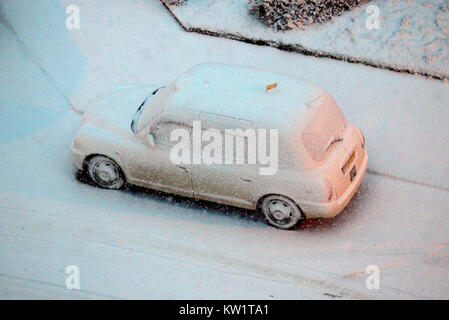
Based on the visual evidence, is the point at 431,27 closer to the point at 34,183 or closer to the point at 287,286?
the point at 287,286

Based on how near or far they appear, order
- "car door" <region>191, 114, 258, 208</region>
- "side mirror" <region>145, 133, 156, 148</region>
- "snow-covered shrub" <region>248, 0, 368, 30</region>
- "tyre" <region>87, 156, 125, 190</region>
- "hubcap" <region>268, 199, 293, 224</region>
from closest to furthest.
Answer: "car door" <region>191, 114, 258, 208</region>, "hubcap" <region>268, 199, 293, 224</region>, "side mirror" <region>145, 133, 156, 148</region>, "tyre" <region>87, 156, 125, 190</region>, "snow-covered shrub" <region>248, 0, 368, 30</region>

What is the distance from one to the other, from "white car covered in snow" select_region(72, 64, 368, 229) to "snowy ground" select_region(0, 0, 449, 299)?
418 millimetres

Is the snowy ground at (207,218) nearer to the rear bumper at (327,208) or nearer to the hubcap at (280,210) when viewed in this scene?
the hubcap at (280,210)

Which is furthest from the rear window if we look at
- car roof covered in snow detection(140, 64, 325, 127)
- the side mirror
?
the side mirror

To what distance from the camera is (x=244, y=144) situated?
19.4 feet

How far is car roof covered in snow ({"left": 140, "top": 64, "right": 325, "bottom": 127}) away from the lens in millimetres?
5898

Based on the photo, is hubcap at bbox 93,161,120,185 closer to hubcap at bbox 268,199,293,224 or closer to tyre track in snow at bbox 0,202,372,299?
tyre track in snow at bbox 0,202,372,299

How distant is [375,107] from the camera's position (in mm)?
8023

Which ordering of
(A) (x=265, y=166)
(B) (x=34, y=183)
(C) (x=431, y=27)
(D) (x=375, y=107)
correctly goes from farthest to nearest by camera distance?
1. (C) (x=431, y=27)
2. (D) (x=375, y=107)
3. (B) (x=34, y=183)
4. (A) (x=265, y=166)

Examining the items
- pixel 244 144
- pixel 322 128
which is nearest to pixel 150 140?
pixel 244 144

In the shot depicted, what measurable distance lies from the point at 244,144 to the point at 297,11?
4471mm

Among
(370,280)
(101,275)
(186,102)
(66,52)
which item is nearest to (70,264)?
(101,275)

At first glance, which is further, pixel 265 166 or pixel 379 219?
pixel 379 219
